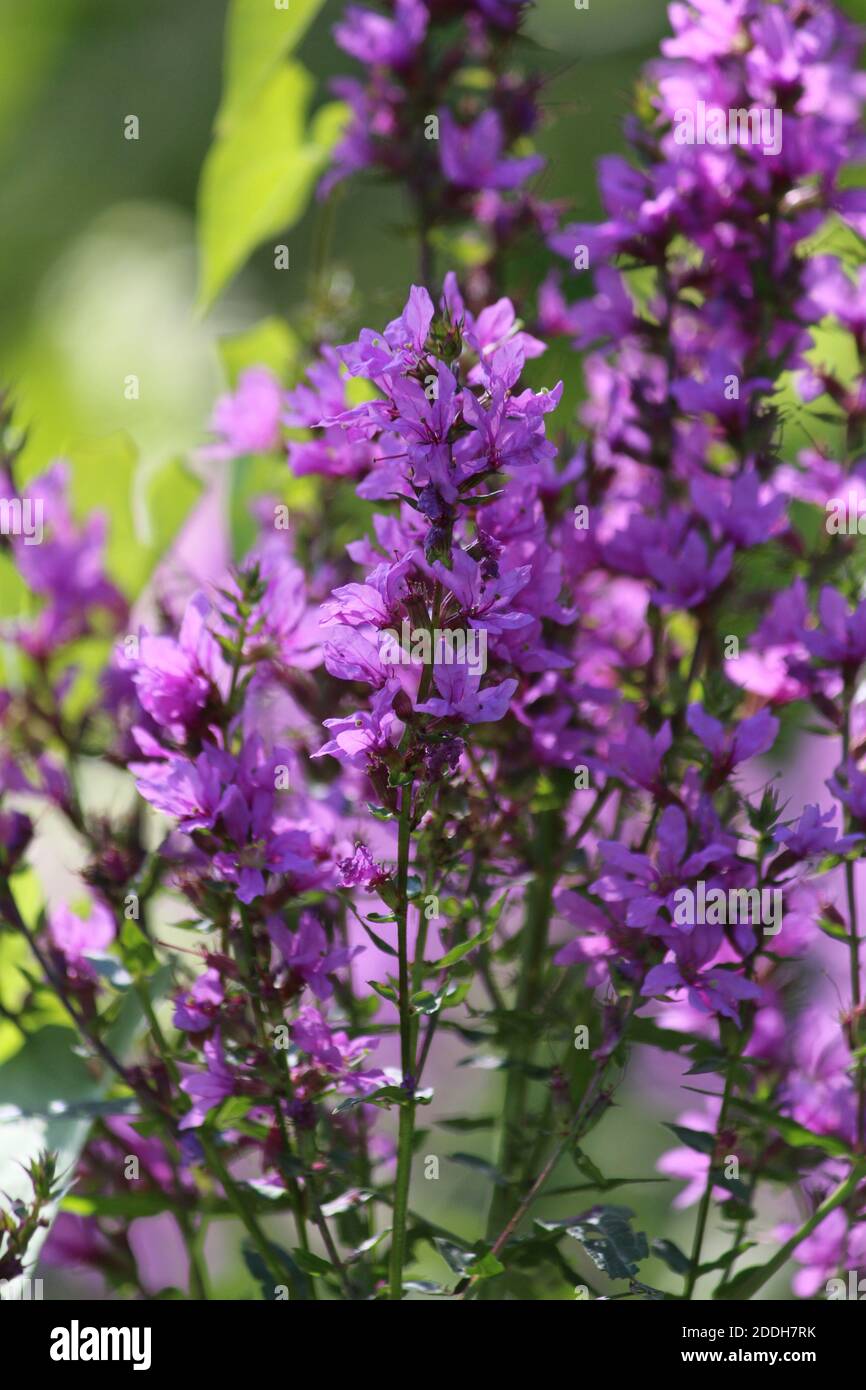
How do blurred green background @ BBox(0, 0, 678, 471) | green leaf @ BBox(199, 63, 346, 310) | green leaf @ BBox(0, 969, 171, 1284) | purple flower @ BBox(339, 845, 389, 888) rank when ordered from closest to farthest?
purple flower @ BBox(339, 845, 389, 888), green leaf @ BBox(0, 969, 171, 1284), green leaf @ BBox(199, 63, 346, 310), blurred green background @ BBox(0, 0, 678, 471)

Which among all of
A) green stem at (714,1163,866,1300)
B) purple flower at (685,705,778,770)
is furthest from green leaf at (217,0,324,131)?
green stem at (714,1163,866,1300)

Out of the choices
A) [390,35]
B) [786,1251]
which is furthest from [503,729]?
[390,35]

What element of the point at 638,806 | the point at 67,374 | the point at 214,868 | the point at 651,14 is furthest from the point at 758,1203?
the point at 651,14

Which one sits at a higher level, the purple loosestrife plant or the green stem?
the purple loosestrife plant

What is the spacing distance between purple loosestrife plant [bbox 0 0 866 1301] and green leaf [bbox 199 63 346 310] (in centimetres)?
5

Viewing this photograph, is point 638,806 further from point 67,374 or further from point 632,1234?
point 67,374

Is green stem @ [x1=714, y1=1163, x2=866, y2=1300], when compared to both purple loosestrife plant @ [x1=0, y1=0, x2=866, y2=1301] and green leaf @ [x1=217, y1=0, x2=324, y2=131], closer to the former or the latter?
purple loosestrife plant @ [x1=0, y1=0, x2=866, y2=1301]

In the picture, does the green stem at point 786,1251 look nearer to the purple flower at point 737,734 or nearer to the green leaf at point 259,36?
the purple flower at point 737,734

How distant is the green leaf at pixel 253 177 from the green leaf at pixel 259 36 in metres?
0.02

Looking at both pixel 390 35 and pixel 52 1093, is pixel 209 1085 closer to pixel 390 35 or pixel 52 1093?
pixel 52 1093

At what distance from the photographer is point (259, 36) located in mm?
777

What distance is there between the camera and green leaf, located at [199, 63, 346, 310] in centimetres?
84
